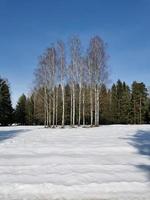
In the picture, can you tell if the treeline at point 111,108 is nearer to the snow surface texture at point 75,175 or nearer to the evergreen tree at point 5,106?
the evergreen tree at point 5,106

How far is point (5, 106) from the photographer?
196 ft

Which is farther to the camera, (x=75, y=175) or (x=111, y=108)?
(x=111, y=108)

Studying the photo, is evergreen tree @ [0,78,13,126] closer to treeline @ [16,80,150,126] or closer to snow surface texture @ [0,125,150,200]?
treeline @ [16,80,150,126]

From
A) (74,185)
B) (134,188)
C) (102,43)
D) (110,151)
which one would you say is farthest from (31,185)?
(102,43)

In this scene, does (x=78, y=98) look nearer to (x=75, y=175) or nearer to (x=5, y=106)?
(x=5, y=106)

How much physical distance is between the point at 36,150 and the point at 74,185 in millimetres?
5133

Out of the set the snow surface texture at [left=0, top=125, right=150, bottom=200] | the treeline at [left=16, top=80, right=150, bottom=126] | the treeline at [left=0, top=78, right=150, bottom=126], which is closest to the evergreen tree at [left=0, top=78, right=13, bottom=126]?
the treeline at [left=0, top=78, right=150, bottom=126]

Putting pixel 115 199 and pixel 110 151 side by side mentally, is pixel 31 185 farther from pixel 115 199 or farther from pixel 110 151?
pixel 110 151

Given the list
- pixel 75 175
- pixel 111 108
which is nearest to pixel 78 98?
pixel 111 108

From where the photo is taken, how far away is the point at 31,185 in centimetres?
623

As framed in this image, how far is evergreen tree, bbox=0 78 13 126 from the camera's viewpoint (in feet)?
193

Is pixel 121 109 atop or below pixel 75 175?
atop

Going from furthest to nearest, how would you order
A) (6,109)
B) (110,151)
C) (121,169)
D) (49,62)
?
(6,109)
(49,62)
(110,151)
(121,169)

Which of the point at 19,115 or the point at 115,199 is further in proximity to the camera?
the point at 19,115
